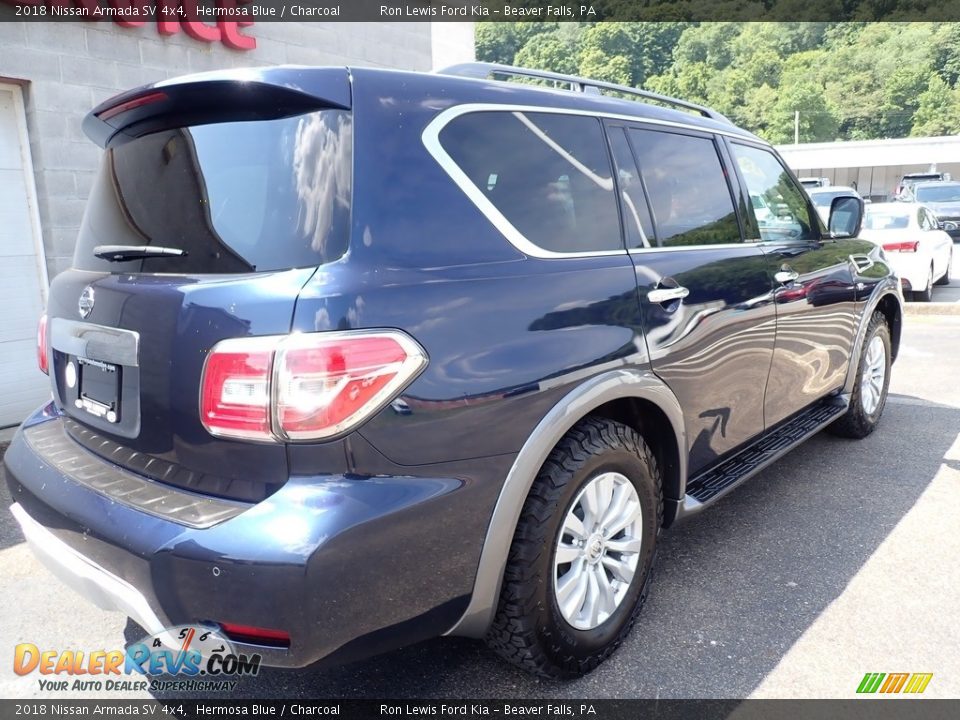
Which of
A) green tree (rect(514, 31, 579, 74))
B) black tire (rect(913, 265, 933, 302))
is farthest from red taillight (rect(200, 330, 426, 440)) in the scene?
green tree (rect(514, 31, 579, 74))

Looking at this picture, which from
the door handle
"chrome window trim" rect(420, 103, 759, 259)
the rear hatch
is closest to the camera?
the rear hatch

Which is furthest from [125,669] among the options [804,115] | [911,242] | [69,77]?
[804,115]

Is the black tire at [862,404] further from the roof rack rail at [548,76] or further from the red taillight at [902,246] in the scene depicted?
the red taillight at [902,246]

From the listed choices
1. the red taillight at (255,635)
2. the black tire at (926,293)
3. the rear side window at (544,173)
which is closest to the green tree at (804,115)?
the black tire at (926,293)

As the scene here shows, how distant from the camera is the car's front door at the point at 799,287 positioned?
3.40 meters

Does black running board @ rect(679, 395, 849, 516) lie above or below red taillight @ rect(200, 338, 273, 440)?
below

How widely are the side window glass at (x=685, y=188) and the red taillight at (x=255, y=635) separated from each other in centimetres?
191

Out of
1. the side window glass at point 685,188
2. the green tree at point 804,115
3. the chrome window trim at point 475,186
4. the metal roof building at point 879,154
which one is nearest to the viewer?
the chrome window trim at point 475,186

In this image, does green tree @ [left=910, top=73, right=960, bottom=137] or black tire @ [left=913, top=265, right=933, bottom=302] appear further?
green tree @ [left=910, top=73, right=960, bottom=137]

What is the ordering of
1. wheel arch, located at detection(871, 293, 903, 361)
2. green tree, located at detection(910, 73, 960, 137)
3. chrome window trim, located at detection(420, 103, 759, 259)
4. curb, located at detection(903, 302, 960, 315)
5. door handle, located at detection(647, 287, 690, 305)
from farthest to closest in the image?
green tree, located at detection(910, 73, 960, 137) → curb, located at detection(903, 302, 960, 315) → wheel arch, located at detection(871, 293, 903, 361) → door handle, located at detection(647, 287, 690, 305) → chrome window trim, located at detection(420, 103, 759, 259)

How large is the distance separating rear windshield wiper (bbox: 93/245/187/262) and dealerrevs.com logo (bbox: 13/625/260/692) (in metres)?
1.11

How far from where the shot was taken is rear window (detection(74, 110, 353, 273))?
1.80 metres

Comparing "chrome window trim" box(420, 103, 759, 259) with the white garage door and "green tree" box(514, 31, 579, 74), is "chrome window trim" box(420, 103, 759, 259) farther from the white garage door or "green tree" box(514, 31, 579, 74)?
"green tree" box(514, 31, 579, 74)

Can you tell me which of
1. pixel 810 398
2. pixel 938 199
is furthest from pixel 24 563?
pixel 938 199
